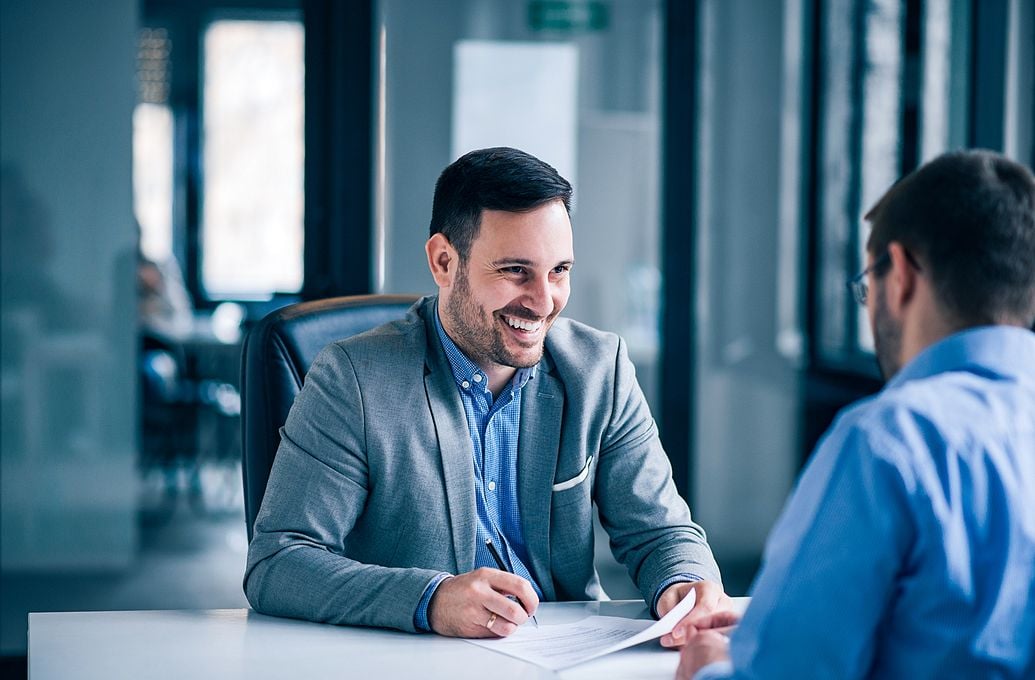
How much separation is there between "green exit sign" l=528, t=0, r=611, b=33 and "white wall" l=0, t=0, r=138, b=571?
4.27ft

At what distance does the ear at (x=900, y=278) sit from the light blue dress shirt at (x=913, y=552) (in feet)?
0.38

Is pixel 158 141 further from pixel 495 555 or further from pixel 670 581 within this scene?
pixel 670 581

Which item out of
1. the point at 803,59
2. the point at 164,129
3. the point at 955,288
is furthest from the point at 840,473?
the point at 164,129

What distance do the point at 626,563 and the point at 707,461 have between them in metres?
2.69

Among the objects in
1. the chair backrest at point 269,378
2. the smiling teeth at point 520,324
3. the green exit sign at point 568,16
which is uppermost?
the green exit sign at point 568,16

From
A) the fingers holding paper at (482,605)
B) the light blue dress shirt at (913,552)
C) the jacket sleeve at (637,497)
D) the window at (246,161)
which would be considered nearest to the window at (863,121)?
the jacket sleeve at (637,497)

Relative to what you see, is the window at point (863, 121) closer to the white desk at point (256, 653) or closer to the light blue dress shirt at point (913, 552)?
the white desk at point (256, 653)

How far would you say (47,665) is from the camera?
1.32 metres

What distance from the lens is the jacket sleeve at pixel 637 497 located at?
1736 millimetres

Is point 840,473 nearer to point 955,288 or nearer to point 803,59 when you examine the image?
point 955,288

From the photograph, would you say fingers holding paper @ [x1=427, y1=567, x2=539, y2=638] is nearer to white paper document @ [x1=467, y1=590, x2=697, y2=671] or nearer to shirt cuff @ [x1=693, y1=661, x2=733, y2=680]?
white paper document @ [x1=467, y1=590, x2=697, y2=671]

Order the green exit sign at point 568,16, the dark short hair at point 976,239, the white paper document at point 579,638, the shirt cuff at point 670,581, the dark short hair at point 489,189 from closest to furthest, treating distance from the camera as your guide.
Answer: the dark short hair at point 976,239 < the white paper document at point 579,638 < the shirt cuff at point 670,581 < the dark short hair at point 489,189 < the green exit sign at point 568,16

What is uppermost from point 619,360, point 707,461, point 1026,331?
point 1026,331

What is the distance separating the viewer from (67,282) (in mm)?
3484
